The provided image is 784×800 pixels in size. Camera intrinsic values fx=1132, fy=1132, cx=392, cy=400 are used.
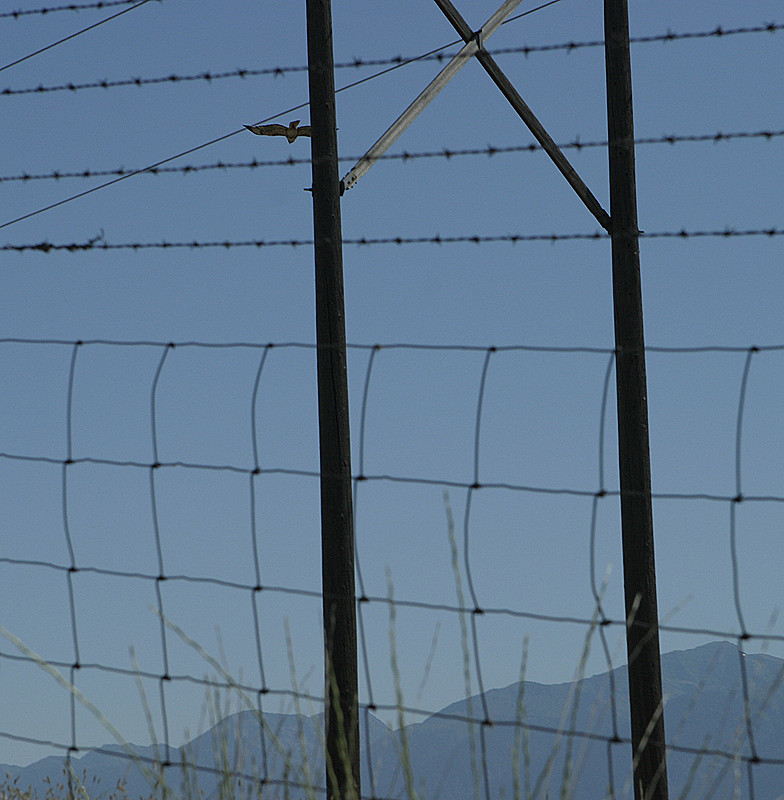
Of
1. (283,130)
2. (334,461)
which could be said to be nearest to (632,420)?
(334,461)

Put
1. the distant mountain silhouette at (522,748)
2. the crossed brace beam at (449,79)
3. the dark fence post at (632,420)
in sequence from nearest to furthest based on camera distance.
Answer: the distant mountain silhouette at (522,748) → the dark fence post at (632,420) → the crossed brace beam at (449,79)

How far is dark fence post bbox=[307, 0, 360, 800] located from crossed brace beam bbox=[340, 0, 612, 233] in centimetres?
21

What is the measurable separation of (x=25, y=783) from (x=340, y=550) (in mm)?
1622

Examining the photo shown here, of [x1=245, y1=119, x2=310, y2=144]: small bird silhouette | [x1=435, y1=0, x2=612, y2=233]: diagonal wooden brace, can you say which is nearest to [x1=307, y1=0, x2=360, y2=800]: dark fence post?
[x1=245, y1=119, x2=310, y2=144]: small bird silhouette

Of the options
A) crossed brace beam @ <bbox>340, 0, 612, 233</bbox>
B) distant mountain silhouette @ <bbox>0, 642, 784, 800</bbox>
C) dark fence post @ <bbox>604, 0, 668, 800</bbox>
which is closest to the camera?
distant mountain silhouette @ <bbox>0, 642, 784, 800</bbox>

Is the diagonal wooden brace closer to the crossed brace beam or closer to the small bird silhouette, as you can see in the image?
the crossed brace beam

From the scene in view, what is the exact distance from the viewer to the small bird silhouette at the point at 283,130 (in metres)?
5.09

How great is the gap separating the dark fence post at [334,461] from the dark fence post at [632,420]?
110cm

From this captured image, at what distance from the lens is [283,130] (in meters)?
5.15

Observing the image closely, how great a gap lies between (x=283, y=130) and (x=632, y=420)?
6.70ft

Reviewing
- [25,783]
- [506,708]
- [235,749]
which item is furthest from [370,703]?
[25,783]

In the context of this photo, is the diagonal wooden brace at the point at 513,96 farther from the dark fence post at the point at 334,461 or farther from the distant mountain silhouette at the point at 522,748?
the distant mountain silhouette at the point at 522,748

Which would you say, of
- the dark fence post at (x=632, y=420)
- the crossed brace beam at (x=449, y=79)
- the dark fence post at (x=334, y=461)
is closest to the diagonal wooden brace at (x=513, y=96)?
the crossed brace beam at (x=449, y=79)

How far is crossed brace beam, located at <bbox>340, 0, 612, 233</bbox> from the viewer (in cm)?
506
